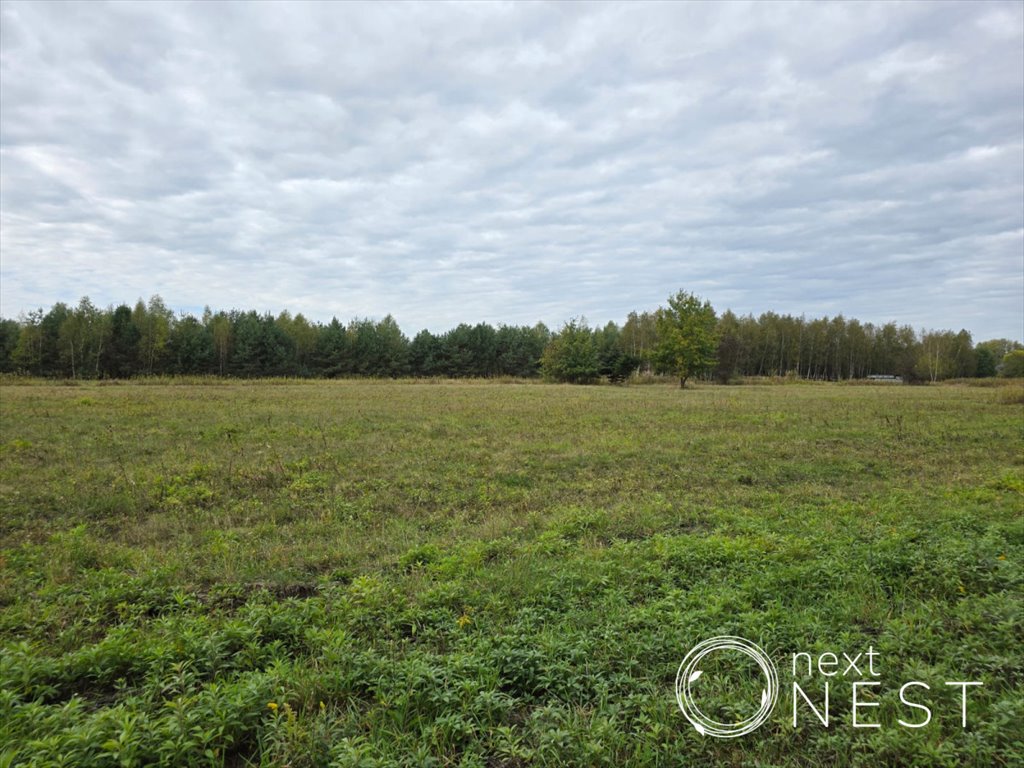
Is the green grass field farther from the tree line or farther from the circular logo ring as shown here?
the tree line

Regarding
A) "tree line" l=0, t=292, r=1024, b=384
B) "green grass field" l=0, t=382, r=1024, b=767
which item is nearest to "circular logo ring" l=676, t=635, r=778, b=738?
"green grass field" l=0, t=382, r=1024, b=767

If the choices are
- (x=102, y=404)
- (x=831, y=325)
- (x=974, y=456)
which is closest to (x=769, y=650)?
(x=974, y=456)

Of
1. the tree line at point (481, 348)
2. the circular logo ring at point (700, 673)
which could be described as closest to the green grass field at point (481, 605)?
the circular logo ring at point (700, 673)

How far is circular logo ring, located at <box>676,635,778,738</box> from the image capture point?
→ 137 inches

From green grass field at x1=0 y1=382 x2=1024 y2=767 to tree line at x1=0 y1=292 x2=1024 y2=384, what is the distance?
42.7 meters

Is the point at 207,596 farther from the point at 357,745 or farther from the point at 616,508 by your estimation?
the point at 616,508

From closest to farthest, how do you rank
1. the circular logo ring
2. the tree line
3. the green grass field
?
the green grass field
the circular logo ring
the tree line

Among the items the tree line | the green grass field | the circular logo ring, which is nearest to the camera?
the green grass field

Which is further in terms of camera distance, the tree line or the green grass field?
the tree line

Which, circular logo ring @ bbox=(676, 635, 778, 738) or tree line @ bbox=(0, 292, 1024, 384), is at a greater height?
tree line @ bbox=(0, 292, 1024, 384)

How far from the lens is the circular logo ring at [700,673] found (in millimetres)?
3479

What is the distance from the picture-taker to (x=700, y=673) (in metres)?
4.04

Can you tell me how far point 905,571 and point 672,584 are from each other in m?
2.69

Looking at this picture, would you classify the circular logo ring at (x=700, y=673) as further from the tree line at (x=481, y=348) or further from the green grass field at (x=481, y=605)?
the tree line at (x=481, y=348)
